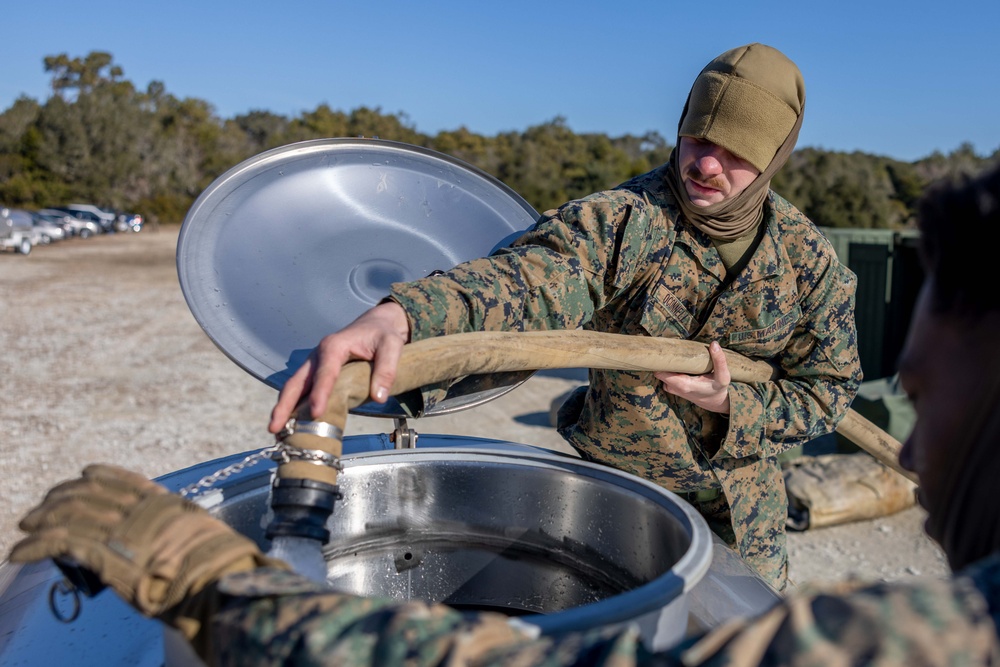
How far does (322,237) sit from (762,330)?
43.6 inches

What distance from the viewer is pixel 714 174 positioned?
6.57 ft

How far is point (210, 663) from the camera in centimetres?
98

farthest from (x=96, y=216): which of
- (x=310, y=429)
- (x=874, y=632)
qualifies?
(x=874, y=632)

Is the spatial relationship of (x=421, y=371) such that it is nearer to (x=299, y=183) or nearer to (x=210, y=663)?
(x=210, y=663)

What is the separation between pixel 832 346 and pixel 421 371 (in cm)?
122

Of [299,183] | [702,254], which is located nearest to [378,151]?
[299,183]

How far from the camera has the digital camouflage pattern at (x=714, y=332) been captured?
199 cm

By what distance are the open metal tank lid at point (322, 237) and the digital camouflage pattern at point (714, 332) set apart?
33cm

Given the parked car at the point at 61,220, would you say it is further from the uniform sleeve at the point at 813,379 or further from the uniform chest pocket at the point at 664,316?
the uniform sleeve at the point at 813,379

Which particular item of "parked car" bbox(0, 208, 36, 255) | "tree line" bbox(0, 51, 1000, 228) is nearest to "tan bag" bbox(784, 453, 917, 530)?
"tree line" bbox(0, 51, 1000, 228)

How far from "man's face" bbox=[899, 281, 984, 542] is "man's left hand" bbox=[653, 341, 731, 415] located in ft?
3.44

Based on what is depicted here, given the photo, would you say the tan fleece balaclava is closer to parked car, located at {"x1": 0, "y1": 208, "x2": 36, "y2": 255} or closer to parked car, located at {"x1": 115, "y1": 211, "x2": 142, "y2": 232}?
parked car, located at {"x1": 0, "y1": 208, "x2": 36, "y2": 255}

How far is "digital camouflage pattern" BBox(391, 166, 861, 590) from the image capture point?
1989mm

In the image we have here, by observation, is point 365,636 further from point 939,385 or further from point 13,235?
point 13,235
